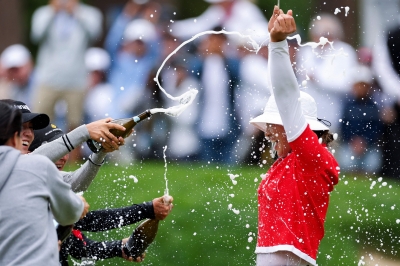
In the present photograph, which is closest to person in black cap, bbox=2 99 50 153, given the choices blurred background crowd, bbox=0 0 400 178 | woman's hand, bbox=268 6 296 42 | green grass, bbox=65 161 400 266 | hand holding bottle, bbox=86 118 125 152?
hand holding bottle, bbox=86 118 125 152

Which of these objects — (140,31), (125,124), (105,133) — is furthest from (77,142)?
(140,31)

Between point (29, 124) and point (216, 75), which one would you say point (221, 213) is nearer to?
point (216, 75)

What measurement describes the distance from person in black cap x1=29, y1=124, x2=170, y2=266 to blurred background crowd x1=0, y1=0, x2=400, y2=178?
3.03 meters

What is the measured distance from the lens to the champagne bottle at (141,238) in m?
5.14

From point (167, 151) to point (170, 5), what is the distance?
1400mm

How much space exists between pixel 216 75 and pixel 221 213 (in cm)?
131

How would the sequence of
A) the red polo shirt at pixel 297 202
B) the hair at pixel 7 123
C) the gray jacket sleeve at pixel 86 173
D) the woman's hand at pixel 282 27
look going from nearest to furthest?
the hair at pixel 7 123
the woman's hand at pixel 282 27
the red polo shirt at pixel 297 202
the gray jacket sleeve at pixel 86 173

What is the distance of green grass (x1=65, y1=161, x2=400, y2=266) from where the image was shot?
23.3ft

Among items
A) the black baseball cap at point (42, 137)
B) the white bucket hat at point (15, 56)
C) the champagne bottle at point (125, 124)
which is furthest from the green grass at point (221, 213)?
the champagne bottle at point (125, 124)

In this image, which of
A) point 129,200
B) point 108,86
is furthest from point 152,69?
point 129,200

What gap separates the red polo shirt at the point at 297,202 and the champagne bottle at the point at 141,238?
1026 mm

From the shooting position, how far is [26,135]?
4789 mm

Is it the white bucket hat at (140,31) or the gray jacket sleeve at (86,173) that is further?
the white bucket hat at (140,31)

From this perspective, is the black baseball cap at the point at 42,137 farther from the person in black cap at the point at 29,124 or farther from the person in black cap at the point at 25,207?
the person in black cap at the point at 25,207
